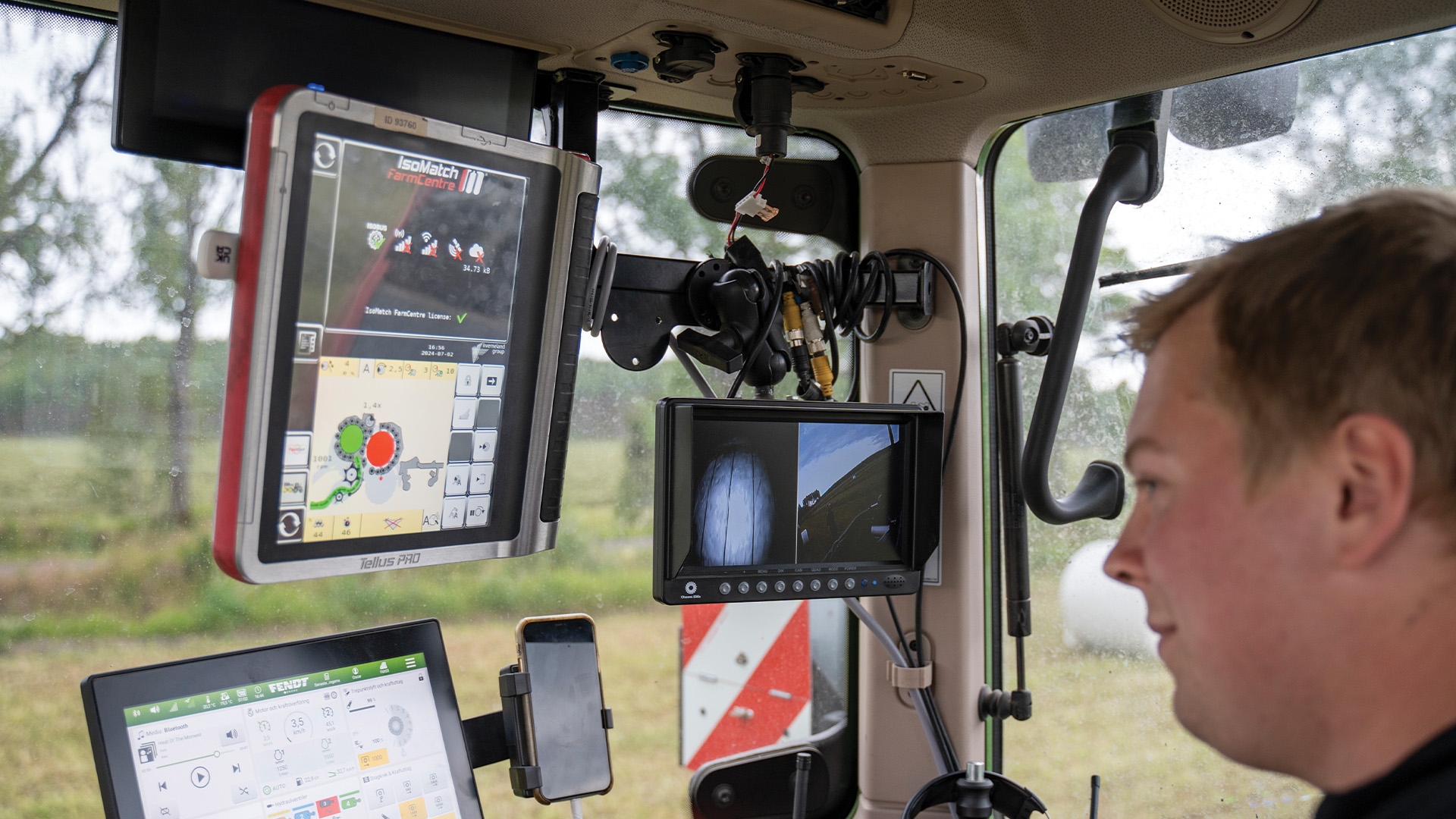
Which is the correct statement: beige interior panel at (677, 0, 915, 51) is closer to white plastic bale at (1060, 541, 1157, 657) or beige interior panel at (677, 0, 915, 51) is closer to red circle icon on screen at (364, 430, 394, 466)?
red circle icon on screen at (364, 430, 394, 466)

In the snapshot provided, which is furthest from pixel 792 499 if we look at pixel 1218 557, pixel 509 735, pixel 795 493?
pixel 1218 557

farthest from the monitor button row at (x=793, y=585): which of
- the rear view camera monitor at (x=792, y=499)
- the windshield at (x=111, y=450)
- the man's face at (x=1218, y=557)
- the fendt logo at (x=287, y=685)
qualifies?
the man's face at (x=1218, y=557)

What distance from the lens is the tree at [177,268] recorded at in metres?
1.13

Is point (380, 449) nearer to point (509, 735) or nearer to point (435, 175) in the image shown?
point (435, 175)

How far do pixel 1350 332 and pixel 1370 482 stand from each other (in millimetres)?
83

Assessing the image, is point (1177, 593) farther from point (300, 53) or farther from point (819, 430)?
point (300, 53)

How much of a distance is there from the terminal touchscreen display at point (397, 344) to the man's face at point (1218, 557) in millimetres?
713

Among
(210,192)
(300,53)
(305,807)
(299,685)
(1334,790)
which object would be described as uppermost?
(300,53)

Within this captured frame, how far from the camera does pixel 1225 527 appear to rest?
59 centimetres

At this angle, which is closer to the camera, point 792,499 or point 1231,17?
point 1231,17

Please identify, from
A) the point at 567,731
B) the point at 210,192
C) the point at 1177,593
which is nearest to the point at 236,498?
the point at 210,192

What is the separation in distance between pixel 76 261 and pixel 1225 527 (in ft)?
3.75

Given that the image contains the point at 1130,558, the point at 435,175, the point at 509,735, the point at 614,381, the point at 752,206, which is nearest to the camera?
the point at 1130,558

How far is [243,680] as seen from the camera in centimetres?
107
